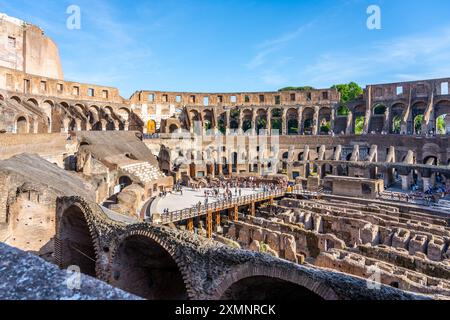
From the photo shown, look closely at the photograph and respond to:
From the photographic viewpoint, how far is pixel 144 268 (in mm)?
12578

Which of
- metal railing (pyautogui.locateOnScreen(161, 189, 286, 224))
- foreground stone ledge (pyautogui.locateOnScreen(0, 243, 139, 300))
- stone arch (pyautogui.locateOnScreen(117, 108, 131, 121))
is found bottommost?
metal railing (pyautogui.locateOnScreen(161, 189, 286, 224))

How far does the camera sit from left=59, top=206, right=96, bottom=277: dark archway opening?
14.2 m

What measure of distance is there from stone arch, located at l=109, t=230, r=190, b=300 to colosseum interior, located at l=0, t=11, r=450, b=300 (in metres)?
0.06

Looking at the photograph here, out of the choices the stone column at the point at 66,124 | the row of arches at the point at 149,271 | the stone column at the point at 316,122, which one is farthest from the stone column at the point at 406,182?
the stone column at the point at 66,124

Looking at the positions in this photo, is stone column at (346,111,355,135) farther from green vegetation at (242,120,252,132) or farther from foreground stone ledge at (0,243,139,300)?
foreground stone ledge at (0,243,139,300)

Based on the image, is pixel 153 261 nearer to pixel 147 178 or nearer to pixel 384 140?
pixel 147 178

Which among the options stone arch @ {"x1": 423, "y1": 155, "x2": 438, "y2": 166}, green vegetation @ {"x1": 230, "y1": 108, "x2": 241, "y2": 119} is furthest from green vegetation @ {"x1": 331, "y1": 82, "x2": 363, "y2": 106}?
stone arch @ {"x1": 423, "y1": 155, "x2": 438, "y2": 166}

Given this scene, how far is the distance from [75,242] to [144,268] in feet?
14.4

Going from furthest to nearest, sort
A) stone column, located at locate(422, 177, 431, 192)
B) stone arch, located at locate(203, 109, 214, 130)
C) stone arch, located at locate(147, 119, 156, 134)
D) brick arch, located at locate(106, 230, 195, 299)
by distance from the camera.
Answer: stone arch, located at locate(203, 109, 214, 130) → stone arch, located at locate(147, 119, 156, 134) → stone column, located at locate(422, 177, 431, 192) → brick arch, located at locate(106, 230, 195, 299)

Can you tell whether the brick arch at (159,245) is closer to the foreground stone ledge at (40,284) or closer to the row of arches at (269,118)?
the foreground stone ledge at (40,284)

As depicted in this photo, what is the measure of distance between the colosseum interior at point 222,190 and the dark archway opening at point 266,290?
0.06 metres

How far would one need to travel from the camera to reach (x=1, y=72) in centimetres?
3309

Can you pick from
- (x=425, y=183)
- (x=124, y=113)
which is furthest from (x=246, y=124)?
(x=425, y=183)
